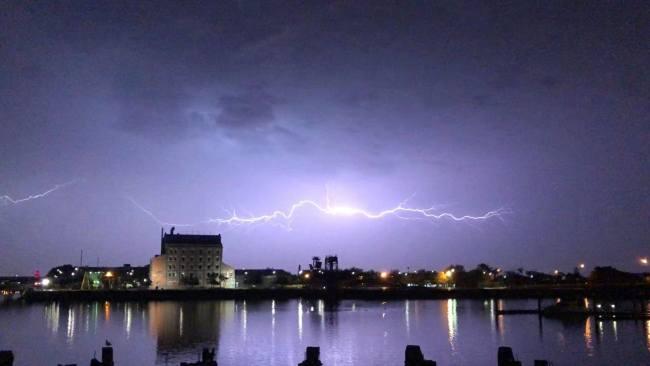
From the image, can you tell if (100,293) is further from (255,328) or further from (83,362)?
(83,362)

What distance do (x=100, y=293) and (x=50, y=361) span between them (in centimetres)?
8674

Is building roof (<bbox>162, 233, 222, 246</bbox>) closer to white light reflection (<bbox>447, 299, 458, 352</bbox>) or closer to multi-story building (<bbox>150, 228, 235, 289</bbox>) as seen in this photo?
multi-story building (<bbox>150, 228, 235, 289</bbox>)

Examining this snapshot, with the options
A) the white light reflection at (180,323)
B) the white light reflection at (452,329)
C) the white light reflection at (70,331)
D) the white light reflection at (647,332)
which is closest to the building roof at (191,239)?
the white light reflection at (180,323)

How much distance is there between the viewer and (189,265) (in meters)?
154

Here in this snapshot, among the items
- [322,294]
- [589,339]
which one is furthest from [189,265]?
[589,339]

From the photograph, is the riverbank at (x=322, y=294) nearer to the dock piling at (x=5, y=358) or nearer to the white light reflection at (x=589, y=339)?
the white light reflection at (x=589, y=339)

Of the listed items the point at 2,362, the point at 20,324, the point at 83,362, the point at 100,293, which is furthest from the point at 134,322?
the point at 100,293

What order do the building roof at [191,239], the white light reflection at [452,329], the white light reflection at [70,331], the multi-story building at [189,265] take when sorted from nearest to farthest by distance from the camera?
the white light reflection at [452,329] < the white light reflection at [70,331] < the multi-story building at [189,265] < the building roof at [191,239]

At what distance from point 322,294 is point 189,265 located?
37146mm

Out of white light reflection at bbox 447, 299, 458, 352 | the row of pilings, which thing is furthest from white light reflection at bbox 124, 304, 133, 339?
white light reflection at bbox 447, 299, 458, 352

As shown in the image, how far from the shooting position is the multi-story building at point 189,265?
151000 millimetres

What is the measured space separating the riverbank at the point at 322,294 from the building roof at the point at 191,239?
85.7 feet

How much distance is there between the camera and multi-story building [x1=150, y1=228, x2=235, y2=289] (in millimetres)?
151000

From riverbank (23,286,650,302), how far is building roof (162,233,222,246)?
2612 cm
